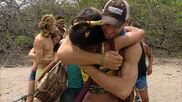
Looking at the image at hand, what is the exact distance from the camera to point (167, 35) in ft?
43.6

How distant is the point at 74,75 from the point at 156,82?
6105mm

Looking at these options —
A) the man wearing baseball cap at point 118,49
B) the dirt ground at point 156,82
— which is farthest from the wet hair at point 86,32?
the dirt ground at point 156,82

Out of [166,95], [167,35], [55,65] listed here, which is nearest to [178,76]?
[166,95]

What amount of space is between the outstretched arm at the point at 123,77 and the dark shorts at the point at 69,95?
1.94 ft

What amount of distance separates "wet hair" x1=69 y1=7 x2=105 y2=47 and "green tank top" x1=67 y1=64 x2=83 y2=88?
548 mm

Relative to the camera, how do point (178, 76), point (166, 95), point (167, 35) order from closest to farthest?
1. point (166, 95)
2. point (178, 76)
3. point (167, 35)

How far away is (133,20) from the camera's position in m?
13.0

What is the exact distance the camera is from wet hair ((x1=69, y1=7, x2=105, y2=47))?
2330 mm

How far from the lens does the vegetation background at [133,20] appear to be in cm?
1251

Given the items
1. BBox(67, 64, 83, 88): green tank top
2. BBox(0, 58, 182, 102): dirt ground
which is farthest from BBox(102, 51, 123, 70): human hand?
BBox(0, 58, 182, 102): dirt ground

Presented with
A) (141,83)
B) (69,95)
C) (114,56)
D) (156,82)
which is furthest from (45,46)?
(156,82)

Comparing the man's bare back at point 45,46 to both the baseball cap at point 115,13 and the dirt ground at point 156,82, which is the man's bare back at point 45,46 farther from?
the baseball cap at point 115,13

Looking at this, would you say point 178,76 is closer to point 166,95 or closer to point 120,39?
point 166,95

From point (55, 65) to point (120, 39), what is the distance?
1.63 feet
